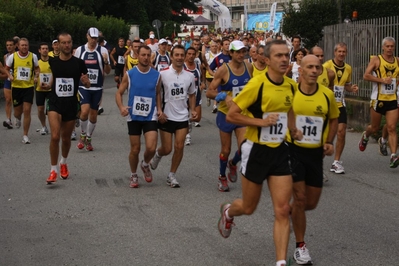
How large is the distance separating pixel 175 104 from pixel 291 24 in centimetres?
1778

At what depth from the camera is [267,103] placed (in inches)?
272

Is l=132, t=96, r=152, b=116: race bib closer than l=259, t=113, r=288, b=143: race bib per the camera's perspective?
No

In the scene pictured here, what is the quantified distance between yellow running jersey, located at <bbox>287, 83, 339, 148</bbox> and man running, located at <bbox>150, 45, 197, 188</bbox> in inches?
147

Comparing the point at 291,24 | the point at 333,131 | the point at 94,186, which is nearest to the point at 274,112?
the point at 333,131

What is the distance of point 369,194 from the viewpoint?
1066 centimetres

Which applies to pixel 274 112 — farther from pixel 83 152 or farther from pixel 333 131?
pixel 83 152

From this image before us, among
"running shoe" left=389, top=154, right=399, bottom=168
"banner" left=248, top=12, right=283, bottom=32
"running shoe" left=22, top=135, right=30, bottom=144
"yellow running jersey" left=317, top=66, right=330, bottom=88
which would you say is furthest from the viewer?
"banner" left=248, top=12, right=283, bottom=32

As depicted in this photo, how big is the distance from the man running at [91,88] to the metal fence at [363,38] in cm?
621

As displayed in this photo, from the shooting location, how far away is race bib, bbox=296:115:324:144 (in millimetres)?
7594

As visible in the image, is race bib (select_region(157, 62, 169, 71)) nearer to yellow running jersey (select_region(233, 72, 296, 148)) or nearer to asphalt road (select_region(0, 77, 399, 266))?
asphalt road (select_region(0, 77, 399, 266))

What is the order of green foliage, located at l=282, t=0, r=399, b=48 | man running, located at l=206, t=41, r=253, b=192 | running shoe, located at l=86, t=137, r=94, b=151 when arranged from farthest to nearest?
green foliage, located at l=282, t=0, r=399, b=48
running shoe, located at l=86, t=137, r=94, b=151
man running, located at l=206, t=41, r=253, b=192

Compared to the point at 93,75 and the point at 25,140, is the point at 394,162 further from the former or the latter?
the point at 25,140

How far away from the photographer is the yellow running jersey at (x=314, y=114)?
7.57 m

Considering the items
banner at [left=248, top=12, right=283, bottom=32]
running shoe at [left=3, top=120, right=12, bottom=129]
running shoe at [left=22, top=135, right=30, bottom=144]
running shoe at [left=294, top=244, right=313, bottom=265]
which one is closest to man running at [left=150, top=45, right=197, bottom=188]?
running shoe at [left=294, top=244, right=313, bottom=265]
